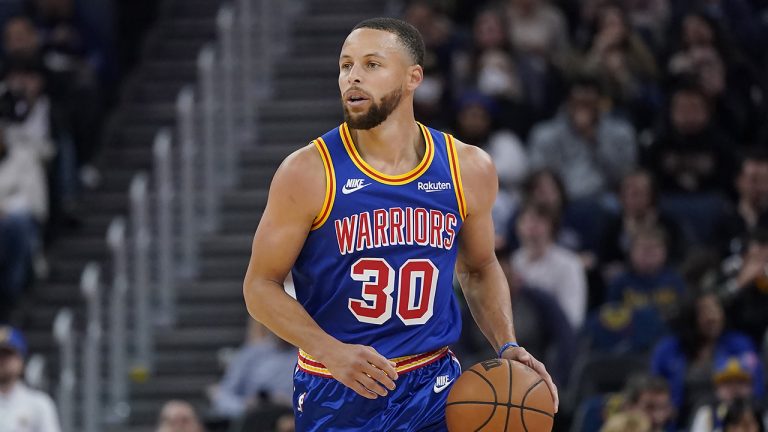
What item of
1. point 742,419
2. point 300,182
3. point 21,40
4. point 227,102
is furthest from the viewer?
point 227,102

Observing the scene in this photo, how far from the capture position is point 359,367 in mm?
5445

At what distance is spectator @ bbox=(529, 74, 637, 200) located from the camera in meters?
12.9

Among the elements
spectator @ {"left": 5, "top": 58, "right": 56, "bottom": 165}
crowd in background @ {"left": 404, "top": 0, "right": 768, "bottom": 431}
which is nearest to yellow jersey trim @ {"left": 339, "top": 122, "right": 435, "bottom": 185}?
crowd in background @ {"left": 404, "top": 0, "right": 768, "bottom": 431}

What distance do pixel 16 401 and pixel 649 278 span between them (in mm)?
4618

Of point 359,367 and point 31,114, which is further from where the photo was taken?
point 31,114

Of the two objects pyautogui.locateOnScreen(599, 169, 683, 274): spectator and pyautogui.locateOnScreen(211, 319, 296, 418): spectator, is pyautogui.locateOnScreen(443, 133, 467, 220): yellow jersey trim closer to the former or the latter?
pyautogui.locateOnScreen(211, 319, 296, 418): spectator

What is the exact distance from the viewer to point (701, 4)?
46.5 feet

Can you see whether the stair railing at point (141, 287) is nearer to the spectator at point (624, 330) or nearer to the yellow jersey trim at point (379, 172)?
the spectator at point (624, 330)

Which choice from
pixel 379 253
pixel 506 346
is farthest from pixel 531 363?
pixel 379 253

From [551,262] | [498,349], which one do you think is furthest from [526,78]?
[498,349]

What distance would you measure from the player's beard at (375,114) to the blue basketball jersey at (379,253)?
127 millimetres

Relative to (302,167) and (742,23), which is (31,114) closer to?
(742,23)

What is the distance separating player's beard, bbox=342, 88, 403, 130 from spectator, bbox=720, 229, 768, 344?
5.62 meters

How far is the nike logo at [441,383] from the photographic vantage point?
5.84 metres
